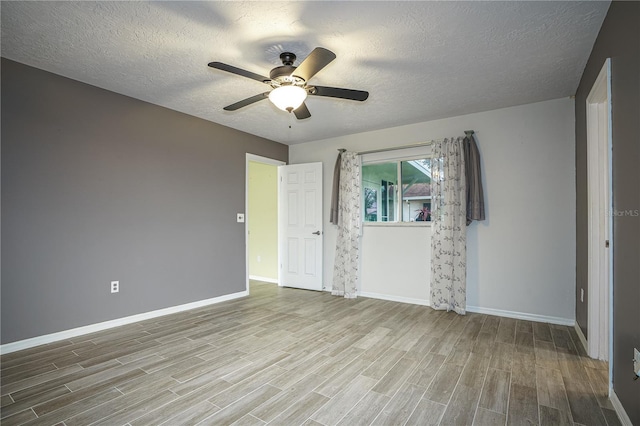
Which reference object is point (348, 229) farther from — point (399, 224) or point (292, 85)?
point (292, 85)

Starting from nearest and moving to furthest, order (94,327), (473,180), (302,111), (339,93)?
(339,93) < (302,111) < (94,327) < (473,180)

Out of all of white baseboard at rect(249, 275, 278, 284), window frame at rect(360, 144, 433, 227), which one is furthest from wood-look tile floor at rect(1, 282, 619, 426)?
white baseboard at rect(249, 275, 278, 284)

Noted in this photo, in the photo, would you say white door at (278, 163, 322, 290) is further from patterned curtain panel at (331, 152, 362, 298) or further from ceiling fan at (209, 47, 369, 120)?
ceiling fan at (209, 47, 369, 120)

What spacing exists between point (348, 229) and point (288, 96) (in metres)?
2.69

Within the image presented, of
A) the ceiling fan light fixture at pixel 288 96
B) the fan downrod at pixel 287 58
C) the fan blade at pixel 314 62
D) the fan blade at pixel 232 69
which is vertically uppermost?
the fan downrod at pixel 287 58

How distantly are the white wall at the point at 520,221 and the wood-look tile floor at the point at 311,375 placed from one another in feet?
1.28

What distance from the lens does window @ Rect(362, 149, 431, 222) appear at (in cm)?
436

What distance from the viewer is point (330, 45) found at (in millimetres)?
2449

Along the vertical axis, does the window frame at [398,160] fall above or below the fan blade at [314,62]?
below

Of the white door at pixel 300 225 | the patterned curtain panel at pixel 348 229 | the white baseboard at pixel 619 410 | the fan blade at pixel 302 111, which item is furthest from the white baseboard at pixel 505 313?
the fan blade at pixel 302 111

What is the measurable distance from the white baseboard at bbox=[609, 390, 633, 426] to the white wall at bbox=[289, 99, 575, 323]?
5.66 feet

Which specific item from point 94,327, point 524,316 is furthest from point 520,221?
point 94,327

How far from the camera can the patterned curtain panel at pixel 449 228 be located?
385 centimetres

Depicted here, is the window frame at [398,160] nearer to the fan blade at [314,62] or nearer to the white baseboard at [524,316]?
the white baseboard at [524,316]
